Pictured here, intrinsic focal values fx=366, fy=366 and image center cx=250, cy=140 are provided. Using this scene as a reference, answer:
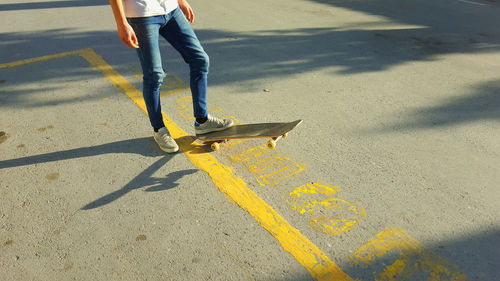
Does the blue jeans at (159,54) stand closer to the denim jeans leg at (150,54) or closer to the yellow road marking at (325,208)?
the denim jeans leg at (150,54)

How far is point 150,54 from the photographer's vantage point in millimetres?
2824

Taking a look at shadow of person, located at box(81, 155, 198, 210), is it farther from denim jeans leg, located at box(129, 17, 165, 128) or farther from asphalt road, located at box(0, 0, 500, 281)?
denim jeans leg, located at box(129, 17, 165, 128)

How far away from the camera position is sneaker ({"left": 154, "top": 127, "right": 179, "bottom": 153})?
3189mm

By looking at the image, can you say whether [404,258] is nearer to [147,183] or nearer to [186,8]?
[147,183]

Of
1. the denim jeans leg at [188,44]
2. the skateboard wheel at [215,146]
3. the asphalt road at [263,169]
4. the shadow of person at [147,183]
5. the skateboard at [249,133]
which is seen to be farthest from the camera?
the skateboard wheel at [215,146]

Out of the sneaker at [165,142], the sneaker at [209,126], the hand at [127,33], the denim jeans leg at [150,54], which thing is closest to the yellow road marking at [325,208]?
the sneaker at [209,126]

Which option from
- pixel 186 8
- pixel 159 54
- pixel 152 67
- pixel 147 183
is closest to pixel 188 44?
pixel 159 54

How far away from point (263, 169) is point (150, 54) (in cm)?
127

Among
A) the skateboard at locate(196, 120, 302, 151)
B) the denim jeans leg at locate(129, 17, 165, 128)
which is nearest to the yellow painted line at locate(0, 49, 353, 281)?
the skateboard at locate(196, 120, 302, 151)

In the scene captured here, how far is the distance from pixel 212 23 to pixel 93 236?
567cm

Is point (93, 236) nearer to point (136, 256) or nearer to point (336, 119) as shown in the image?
point (136, 256)

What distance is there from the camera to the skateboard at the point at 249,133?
311 cm

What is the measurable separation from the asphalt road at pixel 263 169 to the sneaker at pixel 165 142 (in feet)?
0.31

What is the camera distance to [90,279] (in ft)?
6.85
